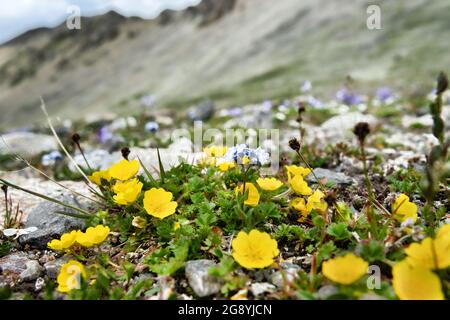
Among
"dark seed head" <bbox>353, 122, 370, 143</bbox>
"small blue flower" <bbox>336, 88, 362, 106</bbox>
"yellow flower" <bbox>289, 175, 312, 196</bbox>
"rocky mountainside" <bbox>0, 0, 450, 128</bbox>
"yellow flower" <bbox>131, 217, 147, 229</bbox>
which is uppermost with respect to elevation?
"rocky mountainside" <bbox>0, 0, 450, 128</bbox>

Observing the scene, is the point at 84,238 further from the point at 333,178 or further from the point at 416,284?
the point at 333,178

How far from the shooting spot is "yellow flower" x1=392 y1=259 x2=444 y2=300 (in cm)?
206

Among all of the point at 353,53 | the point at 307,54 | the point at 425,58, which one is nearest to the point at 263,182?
the point at 425,58

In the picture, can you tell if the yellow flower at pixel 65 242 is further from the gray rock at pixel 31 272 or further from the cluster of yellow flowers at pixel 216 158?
the cluster of yellow flowers at pixel 216 158

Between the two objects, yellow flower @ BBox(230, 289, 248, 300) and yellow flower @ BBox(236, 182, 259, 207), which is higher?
yellow flower @ BBox(236, 182, 259, 207)

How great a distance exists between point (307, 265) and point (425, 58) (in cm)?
2006

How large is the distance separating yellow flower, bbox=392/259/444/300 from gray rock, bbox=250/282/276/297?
700 millimetres

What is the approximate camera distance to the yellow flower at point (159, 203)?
302cm

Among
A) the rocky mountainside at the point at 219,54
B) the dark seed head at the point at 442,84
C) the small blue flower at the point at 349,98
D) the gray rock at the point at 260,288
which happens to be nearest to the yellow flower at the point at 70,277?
the gray rock at the point at 260,288

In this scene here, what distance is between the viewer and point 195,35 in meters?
44.7

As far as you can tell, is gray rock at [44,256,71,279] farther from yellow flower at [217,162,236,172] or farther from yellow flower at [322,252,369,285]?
yellow flower at [322,252,369,285]

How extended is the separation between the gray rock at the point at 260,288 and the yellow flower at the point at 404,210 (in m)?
0.92

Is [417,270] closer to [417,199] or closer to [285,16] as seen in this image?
[417,199]

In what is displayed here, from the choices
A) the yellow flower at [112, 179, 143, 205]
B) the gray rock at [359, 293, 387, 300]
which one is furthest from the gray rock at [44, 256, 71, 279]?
the gray rock at [359, 293, 387, 300]
